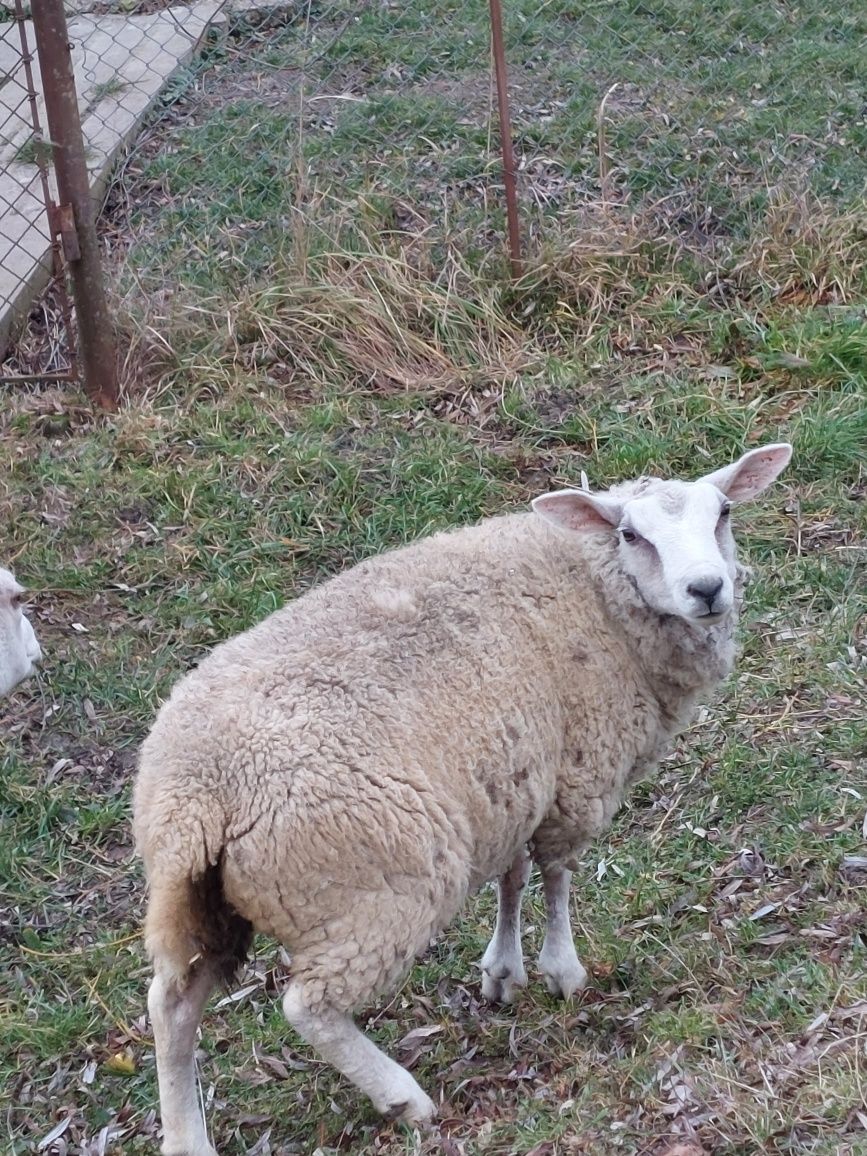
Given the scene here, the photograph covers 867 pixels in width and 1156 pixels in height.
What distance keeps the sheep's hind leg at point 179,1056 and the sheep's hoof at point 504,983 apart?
2.71ft

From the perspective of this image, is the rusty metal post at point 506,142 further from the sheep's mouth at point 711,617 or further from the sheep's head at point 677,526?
the sheep's mouth at point 711,617

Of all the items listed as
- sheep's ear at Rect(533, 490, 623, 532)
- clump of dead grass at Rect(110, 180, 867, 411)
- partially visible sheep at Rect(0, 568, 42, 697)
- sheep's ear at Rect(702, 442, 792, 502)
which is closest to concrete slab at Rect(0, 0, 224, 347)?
clump of dead grass at Rect(110, 180, 867, 411)

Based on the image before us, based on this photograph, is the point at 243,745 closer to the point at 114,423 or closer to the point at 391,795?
the point at 391,795

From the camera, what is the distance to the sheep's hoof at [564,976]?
3354 mm

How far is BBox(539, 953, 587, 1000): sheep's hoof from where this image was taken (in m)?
3.35

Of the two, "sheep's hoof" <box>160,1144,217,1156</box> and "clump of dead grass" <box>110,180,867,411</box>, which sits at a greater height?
"clump of dead grass" <box>110,180,867,411</box>

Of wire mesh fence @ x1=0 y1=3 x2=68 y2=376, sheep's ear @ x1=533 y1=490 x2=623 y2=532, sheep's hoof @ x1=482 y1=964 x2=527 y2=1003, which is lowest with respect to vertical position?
sheep's hoof @ x1=482 y1=964 x2=527 y2=1003

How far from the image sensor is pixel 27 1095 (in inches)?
130

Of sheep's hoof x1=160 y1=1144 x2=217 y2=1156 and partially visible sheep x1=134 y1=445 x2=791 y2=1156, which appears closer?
partially visible sheep x1=134 y1=445 x2=791 y2=1156

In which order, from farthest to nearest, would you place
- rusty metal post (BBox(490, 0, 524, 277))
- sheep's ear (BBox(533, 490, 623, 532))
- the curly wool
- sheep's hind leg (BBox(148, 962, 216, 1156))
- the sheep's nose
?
rusty metal post (BBox(490, 0, 524, 277)) → sheep's ear (BBox(533, 490, 623, 532)) → the sheep's nose → sheep's hind leg (BBox(148, 962, 216, 1156)) → the curly wool

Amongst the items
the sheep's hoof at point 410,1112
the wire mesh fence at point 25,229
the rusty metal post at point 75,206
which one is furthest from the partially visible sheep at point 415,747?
the wire mesh fence at point 25,229

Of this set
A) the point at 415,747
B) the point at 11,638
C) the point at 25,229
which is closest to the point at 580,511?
the point at 415,747

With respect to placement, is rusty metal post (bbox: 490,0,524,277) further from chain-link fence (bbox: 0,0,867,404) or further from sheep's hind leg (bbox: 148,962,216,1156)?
sheep's hind leg (bbox: 148,962,216,1156)

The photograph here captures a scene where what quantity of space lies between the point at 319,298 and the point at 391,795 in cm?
371
